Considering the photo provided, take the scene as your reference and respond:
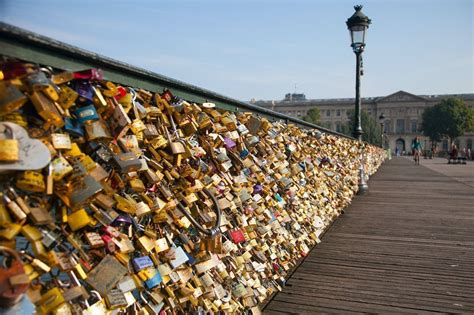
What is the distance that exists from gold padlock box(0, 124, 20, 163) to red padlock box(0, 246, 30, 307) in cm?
24

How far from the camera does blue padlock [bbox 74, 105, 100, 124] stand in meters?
1.44

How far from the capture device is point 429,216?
269 inches

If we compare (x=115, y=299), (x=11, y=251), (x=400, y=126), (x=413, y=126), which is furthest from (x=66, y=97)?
(x=413, y=126)

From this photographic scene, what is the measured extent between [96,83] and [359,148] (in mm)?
10501

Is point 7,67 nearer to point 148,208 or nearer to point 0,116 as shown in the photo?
point 0,116

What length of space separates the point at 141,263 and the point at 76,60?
2.67 ft

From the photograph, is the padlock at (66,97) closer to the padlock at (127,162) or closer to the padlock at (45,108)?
the padlock at (45,108)

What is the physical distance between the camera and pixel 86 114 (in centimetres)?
145

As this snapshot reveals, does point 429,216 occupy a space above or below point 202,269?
below

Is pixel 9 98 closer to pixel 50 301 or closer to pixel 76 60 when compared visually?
pixel 76 60

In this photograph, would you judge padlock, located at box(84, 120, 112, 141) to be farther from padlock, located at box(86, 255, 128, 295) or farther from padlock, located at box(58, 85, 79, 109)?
padlock, located at box(86, 255, 128, 295)

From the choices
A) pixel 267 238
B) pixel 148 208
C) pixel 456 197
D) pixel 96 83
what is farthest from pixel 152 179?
pixel 456 197

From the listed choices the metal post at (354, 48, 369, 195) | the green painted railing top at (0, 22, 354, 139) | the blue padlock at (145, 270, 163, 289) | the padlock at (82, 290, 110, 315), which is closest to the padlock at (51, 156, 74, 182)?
the green painted railing top at (0, 22, 354, 139)

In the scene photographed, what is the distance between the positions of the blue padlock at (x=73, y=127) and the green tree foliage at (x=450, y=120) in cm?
10552
